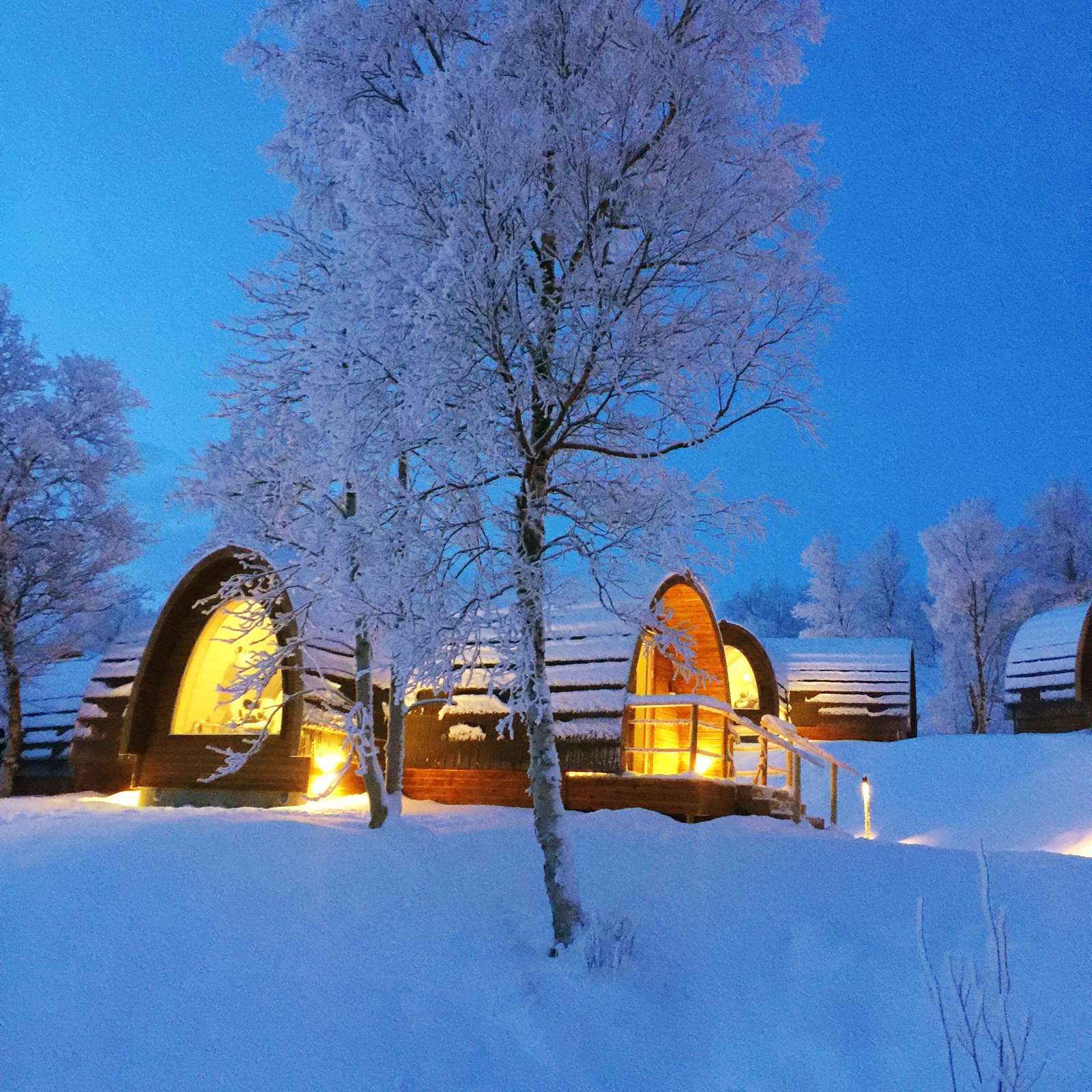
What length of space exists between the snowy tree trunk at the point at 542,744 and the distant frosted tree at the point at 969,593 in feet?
85.0

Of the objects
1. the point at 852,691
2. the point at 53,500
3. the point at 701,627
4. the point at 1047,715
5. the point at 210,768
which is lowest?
the point at 210,768

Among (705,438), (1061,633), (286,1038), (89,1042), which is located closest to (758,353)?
(705,438)

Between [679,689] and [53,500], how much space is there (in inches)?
518

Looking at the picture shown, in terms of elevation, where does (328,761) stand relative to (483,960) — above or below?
above

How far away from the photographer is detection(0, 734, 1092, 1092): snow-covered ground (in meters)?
4.80

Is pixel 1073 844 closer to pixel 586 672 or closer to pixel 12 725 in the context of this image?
pixel 586 672

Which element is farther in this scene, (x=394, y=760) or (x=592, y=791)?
(x=592, y=791)

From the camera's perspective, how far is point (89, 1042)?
4668 mm

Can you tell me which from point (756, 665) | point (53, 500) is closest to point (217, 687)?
point (53, 500)

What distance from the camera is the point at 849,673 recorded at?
25703 millimetres

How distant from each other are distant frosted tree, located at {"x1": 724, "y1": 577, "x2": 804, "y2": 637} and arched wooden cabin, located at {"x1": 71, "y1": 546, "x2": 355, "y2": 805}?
59.7 m

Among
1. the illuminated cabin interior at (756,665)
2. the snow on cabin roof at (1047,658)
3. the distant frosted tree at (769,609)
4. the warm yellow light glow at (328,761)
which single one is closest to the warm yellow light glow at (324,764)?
the warm yellow light glow at (328,761)

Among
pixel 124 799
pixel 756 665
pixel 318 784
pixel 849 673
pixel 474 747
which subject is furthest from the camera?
pixel 849 673

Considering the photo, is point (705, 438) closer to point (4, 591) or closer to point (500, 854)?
point (500, 854)
